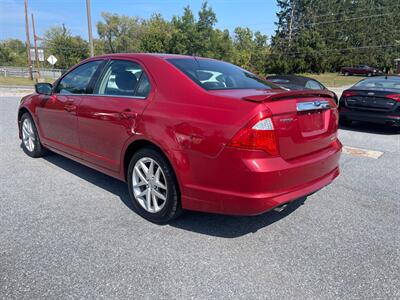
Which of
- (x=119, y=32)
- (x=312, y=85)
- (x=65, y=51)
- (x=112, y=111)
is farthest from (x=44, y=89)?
(x=119, y=32)

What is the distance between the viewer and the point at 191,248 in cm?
293

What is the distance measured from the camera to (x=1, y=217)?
134 inches

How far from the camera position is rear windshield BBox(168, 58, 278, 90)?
3.27 m

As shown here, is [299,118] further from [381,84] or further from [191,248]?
[381,84]

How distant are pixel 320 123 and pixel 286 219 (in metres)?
1.03

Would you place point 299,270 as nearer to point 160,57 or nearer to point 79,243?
point 79,243

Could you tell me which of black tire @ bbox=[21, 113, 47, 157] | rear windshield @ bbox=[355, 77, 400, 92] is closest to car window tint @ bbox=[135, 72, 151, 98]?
black tire @ bbox=[21, 113, 47, 157]

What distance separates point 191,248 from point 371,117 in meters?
6.90

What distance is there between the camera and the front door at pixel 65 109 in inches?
163

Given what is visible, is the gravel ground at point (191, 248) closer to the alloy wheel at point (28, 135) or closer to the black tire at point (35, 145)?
the black tire at point (35, 145)

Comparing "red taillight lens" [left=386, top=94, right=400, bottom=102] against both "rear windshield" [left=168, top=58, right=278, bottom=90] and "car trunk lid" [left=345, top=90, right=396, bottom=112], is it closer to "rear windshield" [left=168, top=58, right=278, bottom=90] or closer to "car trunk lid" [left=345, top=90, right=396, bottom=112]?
"car trunk lid" [left=345, top=90, right=396, bottom=112]

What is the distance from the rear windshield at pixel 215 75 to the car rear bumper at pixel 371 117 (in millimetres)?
5363

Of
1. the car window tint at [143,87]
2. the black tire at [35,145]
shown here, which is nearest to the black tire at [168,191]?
the car window tint at [143,87]

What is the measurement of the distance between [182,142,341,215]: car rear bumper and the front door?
1960 millimetres
